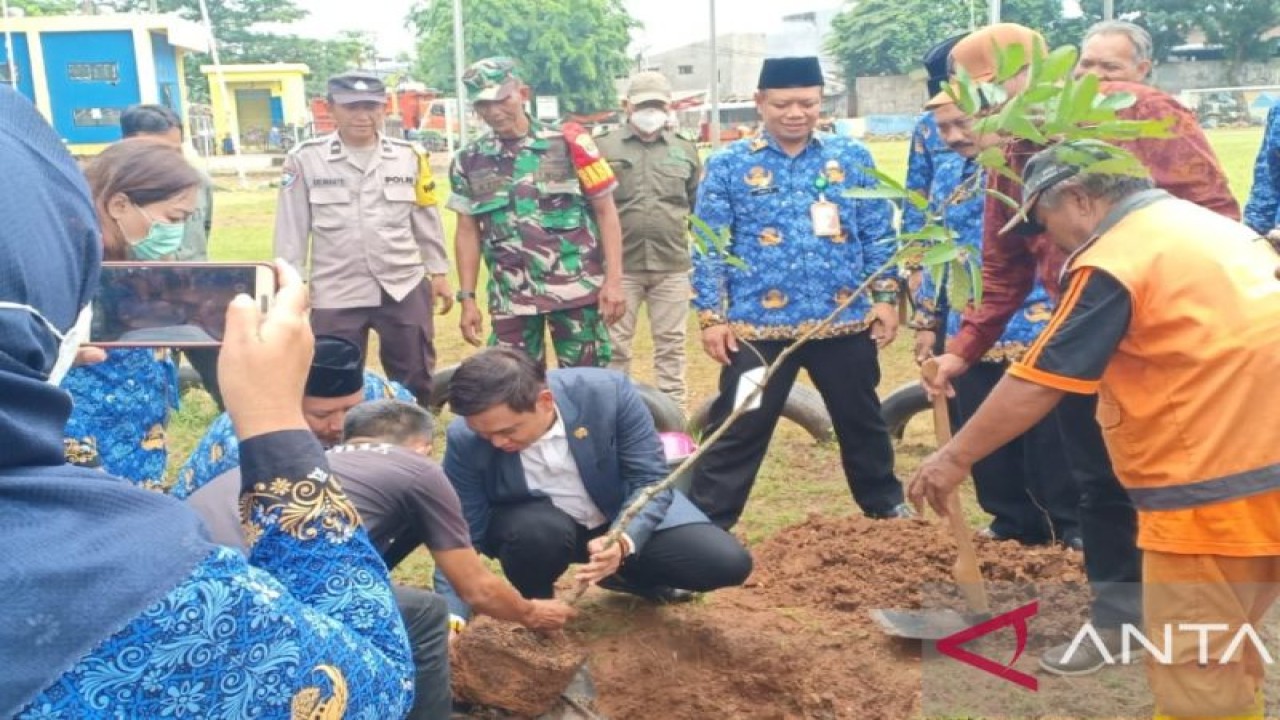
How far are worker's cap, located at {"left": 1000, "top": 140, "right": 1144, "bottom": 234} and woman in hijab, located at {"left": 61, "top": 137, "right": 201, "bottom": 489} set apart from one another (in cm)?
208

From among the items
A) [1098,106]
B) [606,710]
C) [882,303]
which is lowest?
[606,710]

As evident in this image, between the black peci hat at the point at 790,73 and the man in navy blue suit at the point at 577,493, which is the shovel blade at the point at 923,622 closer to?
the man in navy blue suit at the point at 577,493

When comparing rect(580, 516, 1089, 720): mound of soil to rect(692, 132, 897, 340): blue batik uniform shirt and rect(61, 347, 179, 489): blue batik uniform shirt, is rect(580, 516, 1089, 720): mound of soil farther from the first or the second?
rect(61, 347, 179, 489): blue batik uniform shirt

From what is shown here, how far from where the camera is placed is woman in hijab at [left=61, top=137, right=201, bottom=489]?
9.85 feet

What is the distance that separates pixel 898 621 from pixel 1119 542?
0.70m

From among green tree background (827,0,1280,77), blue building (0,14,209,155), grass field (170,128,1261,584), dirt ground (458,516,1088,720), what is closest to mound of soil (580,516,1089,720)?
dirt ground (458,516,1088,720)

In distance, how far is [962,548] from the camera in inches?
136

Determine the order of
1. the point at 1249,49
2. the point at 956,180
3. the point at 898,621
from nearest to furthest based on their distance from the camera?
1. the point at 898,621
2. the point at 956,180
3. the point at 1249,49

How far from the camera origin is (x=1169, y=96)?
11.4 feet

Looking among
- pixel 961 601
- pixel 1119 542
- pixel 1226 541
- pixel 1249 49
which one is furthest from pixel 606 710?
pixel 1249 49

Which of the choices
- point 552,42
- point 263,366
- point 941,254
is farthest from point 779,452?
point 552,42

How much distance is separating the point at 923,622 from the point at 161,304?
2.66 m

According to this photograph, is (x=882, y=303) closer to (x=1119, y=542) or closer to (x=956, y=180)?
(x=956, y=180)

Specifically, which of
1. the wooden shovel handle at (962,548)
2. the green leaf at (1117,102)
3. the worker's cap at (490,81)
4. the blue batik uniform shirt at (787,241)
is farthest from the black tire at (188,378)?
the green leaf at (1117,102)
